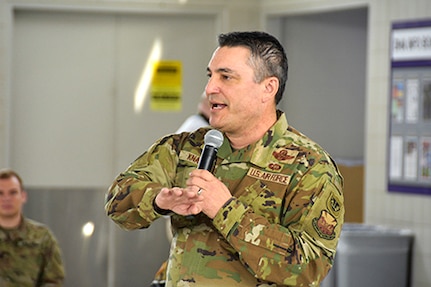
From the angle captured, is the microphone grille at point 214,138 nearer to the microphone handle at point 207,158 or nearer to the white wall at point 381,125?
the microphone handle at point 207,158

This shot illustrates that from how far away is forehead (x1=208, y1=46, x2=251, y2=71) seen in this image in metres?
2.48

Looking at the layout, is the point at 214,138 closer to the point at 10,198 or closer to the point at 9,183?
the point at 10,198

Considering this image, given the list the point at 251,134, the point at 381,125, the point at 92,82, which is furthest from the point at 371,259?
the point at 251,134

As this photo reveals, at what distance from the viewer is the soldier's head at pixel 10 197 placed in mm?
5637

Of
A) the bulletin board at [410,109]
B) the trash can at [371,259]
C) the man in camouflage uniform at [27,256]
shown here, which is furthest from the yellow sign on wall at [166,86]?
the man in camouflage uniform at [27,256]

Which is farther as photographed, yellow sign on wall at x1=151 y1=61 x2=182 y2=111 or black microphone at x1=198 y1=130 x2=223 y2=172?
yellow sign on wall at x1=151 y1=61 x2=182 y2=111

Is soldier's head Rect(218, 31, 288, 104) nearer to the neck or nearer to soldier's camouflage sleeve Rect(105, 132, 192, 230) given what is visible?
the neck

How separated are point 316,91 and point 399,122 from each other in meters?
1.70

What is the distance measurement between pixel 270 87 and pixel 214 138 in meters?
0.23

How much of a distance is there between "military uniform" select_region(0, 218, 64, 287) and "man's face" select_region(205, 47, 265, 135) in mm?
3145

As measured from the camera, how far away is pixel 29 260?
5.41 m

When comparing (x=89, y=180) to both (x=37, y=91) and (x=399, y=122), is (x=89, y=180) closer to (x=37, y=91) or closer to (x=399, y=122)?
(x=37, y=91)

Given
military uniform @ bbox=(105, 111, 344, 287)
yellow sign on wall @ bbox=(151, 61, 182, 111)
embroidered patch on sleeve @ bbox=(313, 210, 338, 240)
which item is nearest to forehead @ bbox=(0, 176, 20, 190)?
yellow sign on wall @ bbox=(151, 61, 182, 111)

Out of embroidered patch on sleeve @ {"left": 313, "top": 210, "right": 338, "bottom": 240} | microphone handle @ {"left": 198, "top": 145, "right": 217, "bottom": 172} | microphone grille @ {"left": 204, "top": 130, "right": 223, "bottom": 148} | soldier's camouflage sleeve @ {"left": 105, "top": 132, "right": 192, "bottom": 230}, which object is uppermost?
microphone grille @ {"left": 204, "top": 130, "right": 223, "bottom": 148}
